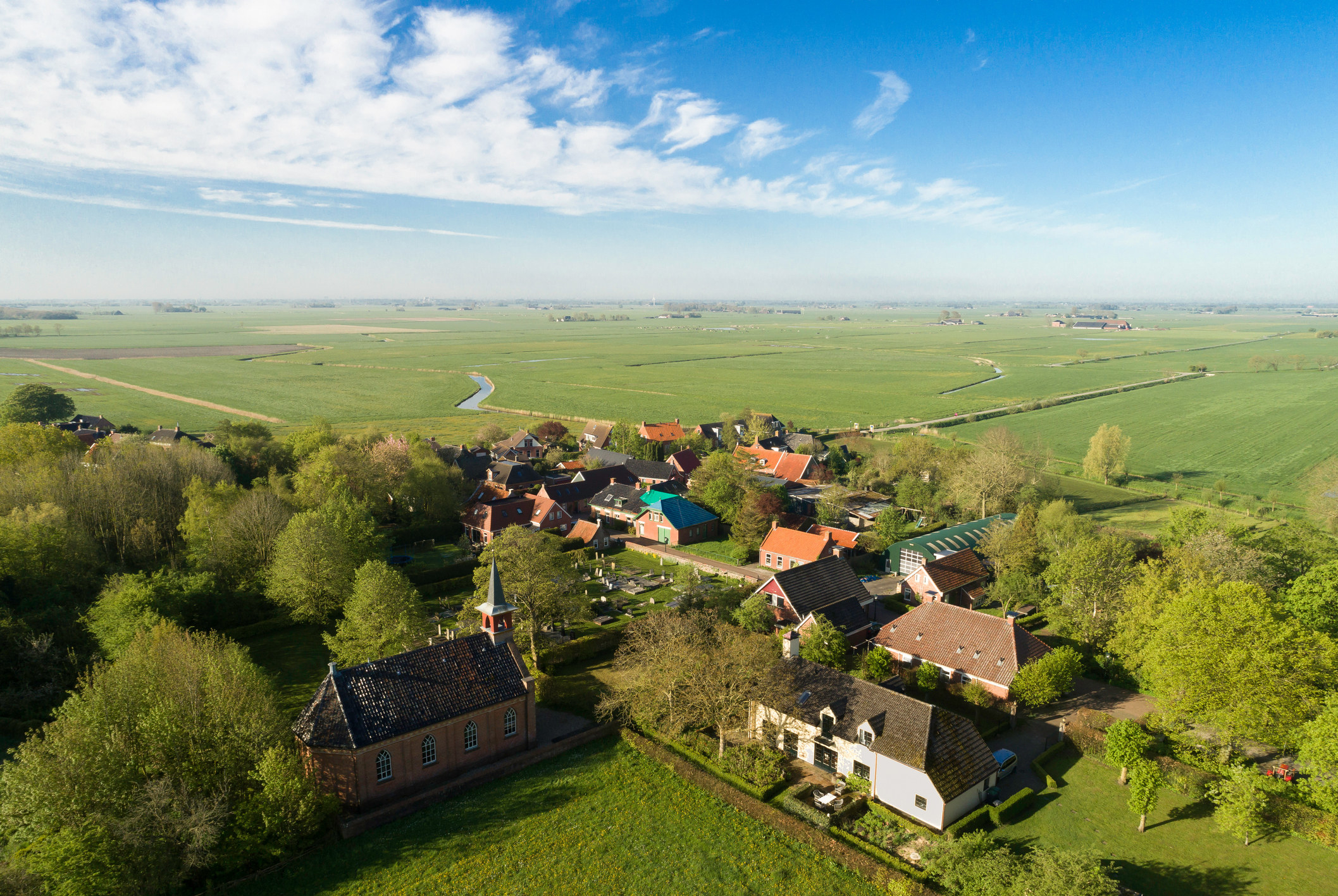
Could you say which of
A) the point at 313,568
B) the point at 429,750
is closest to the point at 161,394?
the point at 313,568

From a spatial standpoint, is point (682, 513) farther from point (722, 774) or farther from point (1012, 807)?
point (1012, 807)

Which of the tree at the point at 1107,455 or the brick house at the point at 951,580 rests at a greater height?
the tree at the point at 1107,455

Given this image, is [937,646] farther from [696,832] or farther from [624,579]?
[624,579]

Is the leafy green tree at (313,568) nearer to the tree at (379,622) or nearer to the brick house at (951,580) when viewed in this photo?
the tree at (379,622)

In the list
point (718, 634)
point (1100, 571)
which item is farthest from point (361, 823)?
point (1100, 571)

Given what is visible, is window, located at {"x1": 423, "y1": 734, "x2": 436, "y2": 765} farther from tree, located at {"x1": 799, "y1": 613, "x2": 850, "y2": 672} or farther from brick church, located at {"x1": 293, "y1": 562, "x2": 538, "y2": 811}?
tree, located at {"x1": 799, "y1": 613, "x2": 850, "y2": 672}

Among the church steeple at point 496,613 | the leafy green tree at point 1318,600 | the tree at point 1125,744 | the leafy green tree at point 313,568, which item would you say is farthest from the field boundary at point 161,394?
the leafy green tree at point 1318,600

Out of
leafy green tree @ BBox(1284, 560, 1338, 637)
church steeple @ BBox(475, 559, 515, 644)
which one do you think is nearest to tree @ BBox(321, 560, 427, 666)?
church steeple @ BBox(475, 559, 515, 644)
